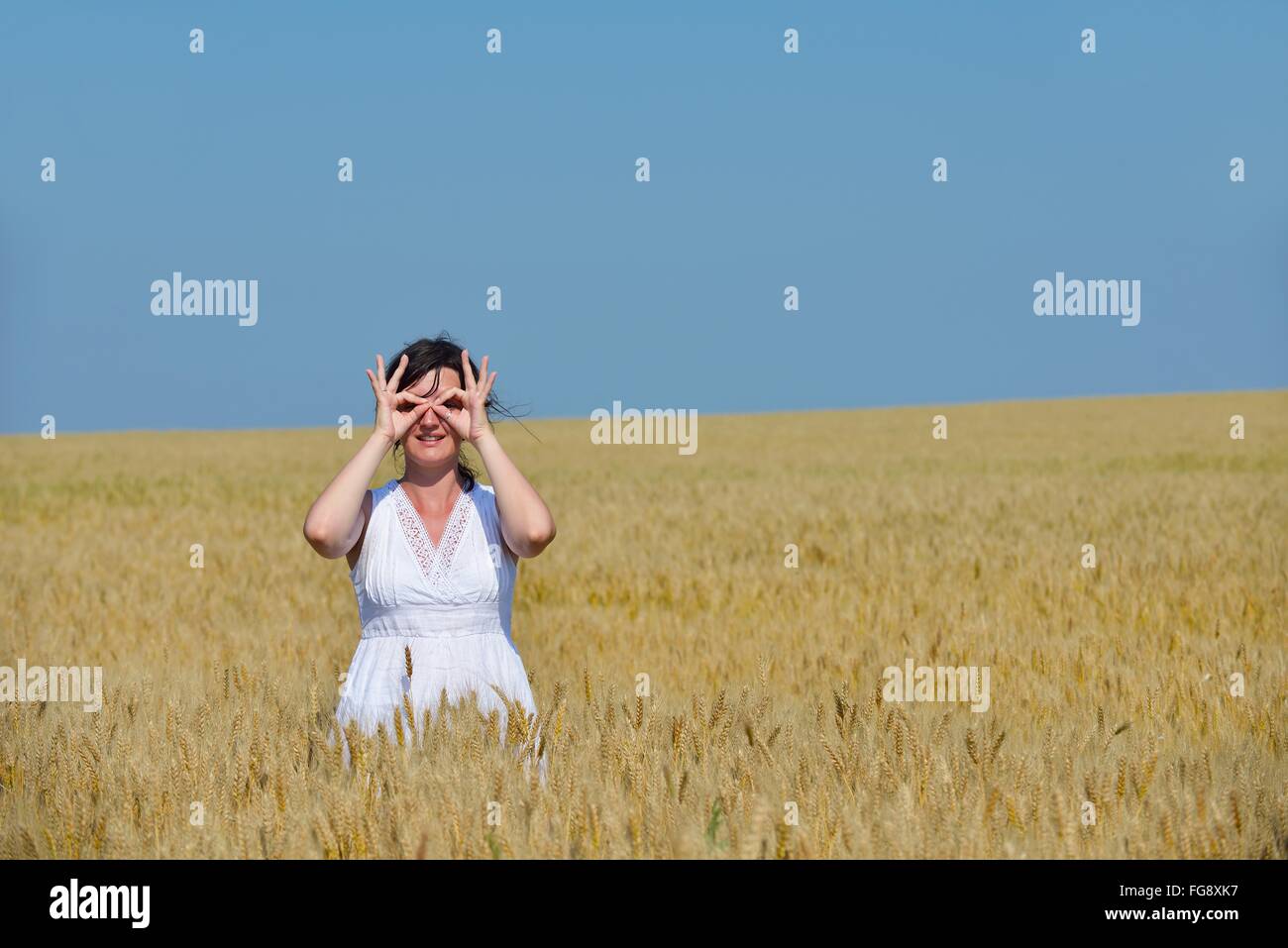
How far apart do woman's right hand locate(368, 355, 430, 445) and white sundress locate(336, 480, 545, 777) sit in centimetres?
38

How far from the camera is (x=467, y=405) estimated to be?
3844 mm

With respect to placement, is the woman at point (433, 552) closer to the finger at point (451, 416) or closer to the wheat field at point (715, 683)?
the finger at point (451, 416)

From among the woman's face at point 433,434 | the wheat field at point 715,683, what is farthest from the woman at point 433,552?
the wheat field at point 715,683

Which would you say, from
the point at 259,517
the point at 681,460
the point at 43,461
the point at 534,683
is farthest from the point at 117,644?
the point at 43,461

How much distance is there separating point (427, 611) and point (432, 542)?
0.75 ft

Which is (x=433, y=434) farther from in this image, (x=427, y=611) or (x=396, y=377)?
(x=427, y=611)

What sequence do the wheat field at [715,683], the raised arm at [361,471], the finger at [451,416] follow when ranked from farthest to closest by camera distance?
the finger at [451,416] → the raised arm at [361,471] → the wheat field at [715,683]

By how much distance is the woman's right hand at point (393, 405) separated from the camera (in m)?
3.77

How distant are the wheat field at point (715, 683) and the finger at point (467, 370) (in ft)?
3.24

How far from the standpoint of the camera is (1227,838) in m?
3.16

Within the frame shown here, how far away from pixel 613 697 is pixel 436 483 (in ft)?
6.76

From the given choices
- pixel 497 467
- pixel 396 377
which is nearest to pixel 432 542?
pixel 497 467

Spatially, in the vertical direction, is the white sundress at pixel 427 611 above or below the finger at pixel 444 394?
below
